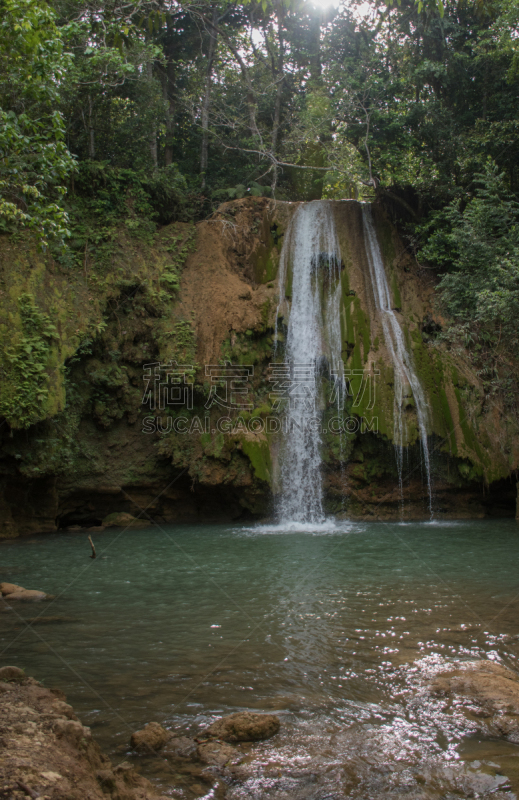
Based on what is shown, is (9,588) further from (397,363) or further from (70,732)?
(397,363)

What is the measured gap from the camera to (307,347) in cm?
1421

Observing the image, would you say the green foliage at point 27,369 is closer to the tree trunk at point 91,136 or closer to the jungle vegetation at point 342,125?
the jungle vegetation at point 342,125

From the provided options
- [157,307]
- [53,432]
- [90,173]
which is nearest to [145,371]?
[157,307]

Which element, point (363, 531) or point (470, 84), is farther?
point (470, 84)

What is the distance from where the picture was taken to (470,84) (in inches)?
635

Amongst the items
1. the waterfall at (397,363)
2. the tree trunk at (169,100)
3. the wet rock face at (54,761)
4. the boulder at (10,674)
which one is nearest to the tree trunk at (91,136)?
the tree trunk at (169,100)

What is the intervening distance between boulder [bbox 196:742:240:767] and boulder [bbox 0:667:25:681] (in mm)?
1377

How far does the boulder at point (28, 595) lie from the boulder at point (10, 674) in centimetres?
299

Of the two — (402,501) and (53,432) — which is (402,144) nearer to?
(402,501)

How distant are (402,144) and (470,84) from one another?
9.18ft

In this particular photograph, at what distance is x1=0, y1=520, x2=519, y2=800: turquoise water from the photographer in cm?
315

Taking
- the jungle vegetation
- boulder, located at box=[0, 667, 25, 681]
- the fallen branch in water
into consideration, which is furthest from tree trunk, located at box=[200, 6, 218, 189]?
the fallen branch in water

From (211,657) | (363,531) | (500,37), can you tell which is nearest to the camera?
(211,657)

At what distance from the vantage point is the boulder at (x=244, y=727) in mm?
3355
